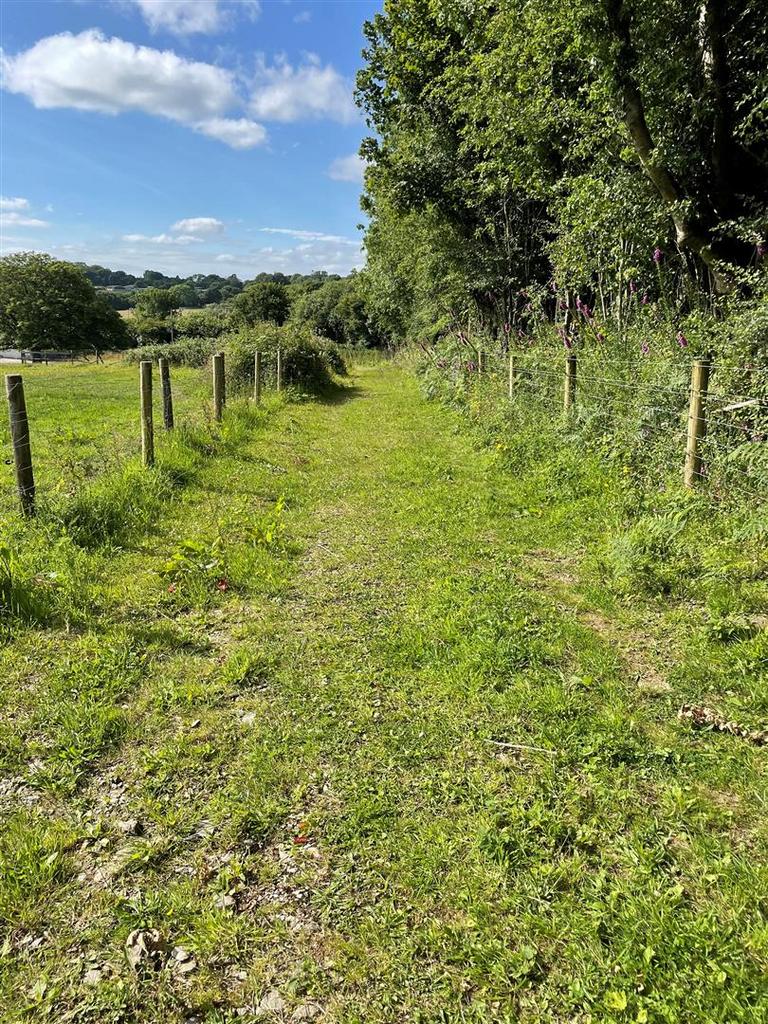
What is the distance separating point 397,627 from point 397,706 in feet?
2.98

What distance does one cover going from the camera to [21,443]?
16.7ft

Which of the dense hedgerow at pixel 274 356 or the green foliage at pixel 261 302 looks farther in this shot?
the green foliage at pixel 261 302

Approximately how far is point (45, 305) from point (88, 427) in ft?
196

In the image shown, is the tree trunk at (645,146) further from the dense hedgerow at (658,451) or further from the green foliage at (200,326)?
the green foliage at (200,326)

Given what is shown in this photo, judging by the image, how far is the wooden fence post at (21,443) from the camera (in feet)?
16.7

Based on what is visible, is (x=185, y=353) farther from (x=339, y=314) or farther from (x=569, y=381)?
Result: (x=339, y=314)

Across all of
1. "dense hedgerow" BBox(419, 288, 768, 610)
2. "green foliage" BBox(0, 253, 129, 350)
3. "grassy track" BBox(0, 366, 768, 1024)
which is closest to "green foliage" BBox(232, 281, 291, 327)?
"green foliage" BBox(0, 253, 129, 350)

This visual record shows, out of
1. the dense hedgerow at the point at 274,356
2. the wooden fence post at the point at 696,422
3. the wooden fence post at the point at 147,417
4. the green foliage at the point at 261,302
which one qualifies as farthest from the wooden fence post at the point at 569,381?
the green foliage at the point at 261,302

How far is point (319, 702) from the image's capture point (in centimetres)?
329

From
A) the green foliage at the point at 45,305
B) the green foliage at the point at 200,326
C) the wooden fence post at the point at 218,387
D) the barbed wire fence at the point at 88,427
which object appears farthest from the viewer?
the green foliage at the point at 45,305

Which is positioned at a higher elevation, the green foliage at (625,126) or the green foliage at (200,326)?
the green foliage at (200,326)

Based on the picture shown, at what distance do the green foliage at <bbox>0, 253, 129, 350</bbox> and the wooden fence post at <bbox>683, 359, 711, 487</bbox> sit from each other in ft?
220

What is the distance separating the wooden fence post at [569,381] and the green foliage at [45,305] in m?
64.2

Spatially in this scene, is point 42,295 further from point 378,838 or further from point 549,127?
point 378,838
